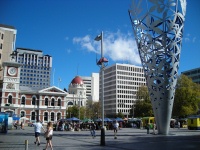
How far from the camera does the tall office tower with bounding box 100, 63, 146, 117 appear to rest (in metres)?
142

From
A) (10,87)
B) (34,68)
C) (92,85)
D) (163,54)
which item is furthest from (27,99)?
(92,85)

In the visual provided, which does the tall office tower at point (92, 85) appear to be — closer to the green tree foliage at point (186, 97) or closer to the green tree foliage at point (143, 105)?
the green tree foliage at point (143, 105)

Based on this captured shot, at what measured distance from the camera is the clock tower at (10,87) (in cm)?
7606

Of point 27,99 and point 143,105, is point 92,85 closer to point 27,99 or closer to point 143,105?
point 27,99

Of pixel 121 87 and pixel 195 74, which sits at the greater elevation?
pixel 195 74

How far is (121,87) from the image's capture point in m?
143

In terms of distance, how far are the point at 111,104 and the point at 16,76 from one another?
7593 cm

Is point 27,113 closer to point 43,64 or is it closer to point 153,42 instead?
point 153,42

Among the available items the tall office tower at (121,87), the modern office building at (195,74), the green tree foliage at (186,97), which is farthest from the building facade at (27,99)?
the modern office building at (195,74)

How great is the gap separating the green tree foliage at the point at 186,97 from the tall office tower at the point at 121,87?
7659cm

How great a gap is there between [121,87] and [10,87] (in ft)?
251

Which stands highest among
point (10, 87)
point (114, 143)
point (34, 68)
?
point (34, 68)

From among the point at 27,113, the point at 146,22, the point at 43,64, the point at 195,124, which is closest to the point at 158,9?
the point at 146,22

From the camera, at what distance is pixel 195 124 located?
49.2m
